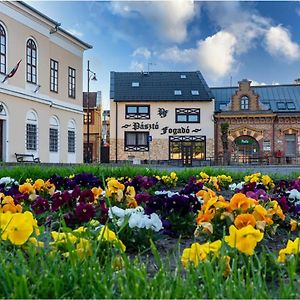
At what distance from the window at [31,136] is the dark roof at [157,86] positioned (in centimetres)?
1392

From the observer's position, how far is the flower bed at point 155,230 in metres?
1.64

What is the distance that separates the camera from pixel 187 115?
123ft

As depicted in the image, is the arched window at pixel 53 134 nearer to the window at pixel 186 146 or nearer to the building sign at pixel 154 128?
the building sign at pixel 154 128

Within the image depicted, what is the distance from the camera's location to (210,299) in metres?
1.32

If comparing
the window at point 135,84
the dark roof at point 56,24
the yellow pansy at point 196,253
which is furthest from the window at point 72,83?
the yellow pansy at point 196,253

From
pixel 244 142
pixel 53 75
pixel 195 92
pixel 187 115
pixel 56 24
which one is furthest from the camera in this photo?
pixel 195 92

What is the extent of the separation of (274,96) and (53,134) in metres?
21.9

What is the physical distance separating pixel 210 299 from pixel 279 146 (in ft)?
122

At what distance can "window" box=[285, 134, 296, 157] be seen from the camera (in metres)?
37.0

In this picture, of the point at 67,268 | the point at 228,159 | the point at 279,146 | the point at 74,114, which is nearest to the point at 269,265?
the point at 67,268

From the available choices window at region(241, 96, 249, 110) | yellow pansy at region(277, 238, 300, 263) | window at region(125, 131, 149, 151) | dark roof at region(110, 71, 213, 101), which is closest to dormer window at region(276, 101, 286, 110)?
window at region(241, 96, 249, 110)

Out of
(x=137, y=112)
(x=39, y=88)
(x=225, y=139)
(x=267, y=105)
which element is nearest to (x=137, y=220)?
(x=39, y=88)

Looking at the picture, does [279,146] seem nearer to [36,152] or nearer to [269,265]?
[36,152]

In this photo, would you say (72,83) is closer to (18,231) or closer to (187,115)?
(187,115)
